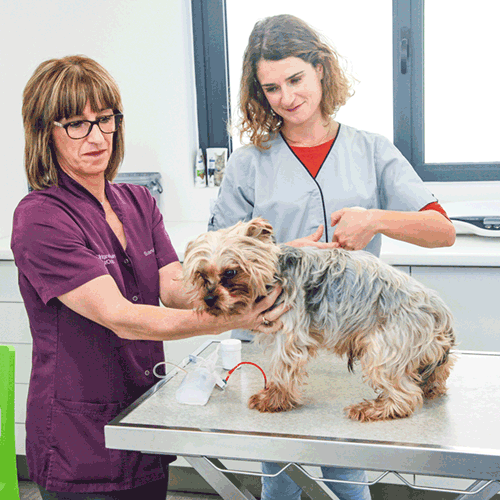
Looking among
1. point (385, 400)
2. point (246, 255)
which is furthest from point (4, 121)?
point (385, 400)

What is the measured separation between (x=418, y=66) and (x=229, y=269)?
7.35ft

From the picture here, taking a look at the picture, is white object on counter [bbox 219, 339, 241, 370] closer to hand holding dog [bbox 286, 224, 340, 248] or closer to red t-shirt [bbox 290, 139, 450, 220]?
hand holding dog [bbox 286, 224, 340, 248]

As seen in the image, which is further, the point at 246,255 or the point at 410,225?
the point at 410,225

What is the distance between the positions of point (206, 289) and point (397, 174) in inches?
31.6

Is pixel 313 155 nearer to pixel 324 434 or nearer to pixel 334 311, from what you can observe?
pixel 334 311

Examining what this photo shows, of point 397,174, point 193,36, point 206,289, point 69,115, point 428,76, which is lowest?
point 206,289

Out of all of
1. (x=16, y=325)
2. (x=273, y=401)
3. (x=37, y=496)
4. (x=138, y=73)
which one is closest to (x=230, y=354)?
(x=273, y=401)

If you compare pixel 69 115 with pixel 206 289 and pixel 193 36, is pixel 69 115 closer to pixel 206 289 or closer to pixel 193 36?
pixel 206 289

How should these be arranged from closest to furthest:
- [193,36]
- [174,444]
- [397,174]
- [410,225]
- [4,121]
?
[174,444]
[410,225]
[397,174]
[4,121]
[193,36]

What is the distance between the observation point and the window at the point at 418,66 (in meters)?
2.97

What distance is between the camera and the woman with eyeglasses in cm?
127

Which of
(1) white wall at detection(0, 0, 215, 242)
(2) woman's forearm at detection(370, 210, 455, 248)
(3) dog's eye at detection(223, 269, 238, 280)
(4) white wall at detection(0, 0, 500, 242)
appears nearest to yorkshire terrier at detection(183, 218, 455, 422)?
(3) dog's eye at detection(223, 269, 238, 280)

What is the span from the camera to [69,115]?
4.40 ft

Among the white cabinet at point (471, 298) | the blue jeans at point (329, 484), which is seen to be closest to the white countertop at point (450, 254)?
the white cabinet at point (471, 298)
